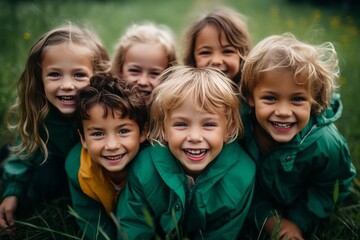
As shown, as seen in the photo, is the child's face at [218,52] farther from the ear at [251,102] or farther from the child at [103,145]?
the child at [103,145]

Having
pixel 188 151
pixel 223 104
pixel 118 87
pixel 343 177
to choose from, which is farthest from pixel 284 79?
pixel 118 87

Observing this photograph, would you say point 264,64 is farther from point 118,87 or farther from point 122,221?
point 122,221

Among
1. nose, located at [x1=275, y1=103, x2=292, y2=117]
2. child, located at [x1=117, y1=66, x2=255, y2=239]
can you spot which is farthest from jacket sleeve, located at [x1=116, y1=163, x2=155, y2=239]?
nose, located at [x1=275, y1=103, x2=292, y2=117]

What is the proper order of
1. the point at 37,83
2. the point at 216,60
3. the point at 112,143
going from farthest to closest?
the point at 216,60
the point at 37,83
the point at 112,143

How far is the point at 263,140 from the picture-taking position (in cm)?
249

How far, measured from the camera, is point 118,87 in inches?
92.0

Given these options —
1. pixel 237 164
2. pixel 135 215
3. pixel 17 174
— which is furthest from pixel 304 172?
pixel 17 174

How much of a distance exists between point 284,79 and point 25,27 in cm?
479

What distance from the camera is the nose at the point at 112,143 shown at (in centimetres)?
221

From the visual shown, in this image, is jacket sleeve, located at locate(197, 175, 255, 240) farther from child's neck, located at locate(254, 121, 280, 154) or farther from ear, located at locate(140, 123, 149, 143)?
ear, located at locate(140, 123, 149, 143)

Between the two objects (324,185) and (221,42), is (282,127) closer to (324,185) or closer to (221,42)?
(324,185)

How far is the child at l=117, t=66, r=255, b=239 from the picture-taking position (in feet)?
7.04

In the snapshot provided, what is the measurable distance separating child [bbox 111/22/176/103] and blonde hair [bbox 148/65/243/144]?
0.53 m

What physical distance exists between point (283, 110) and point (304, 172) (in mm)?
558
